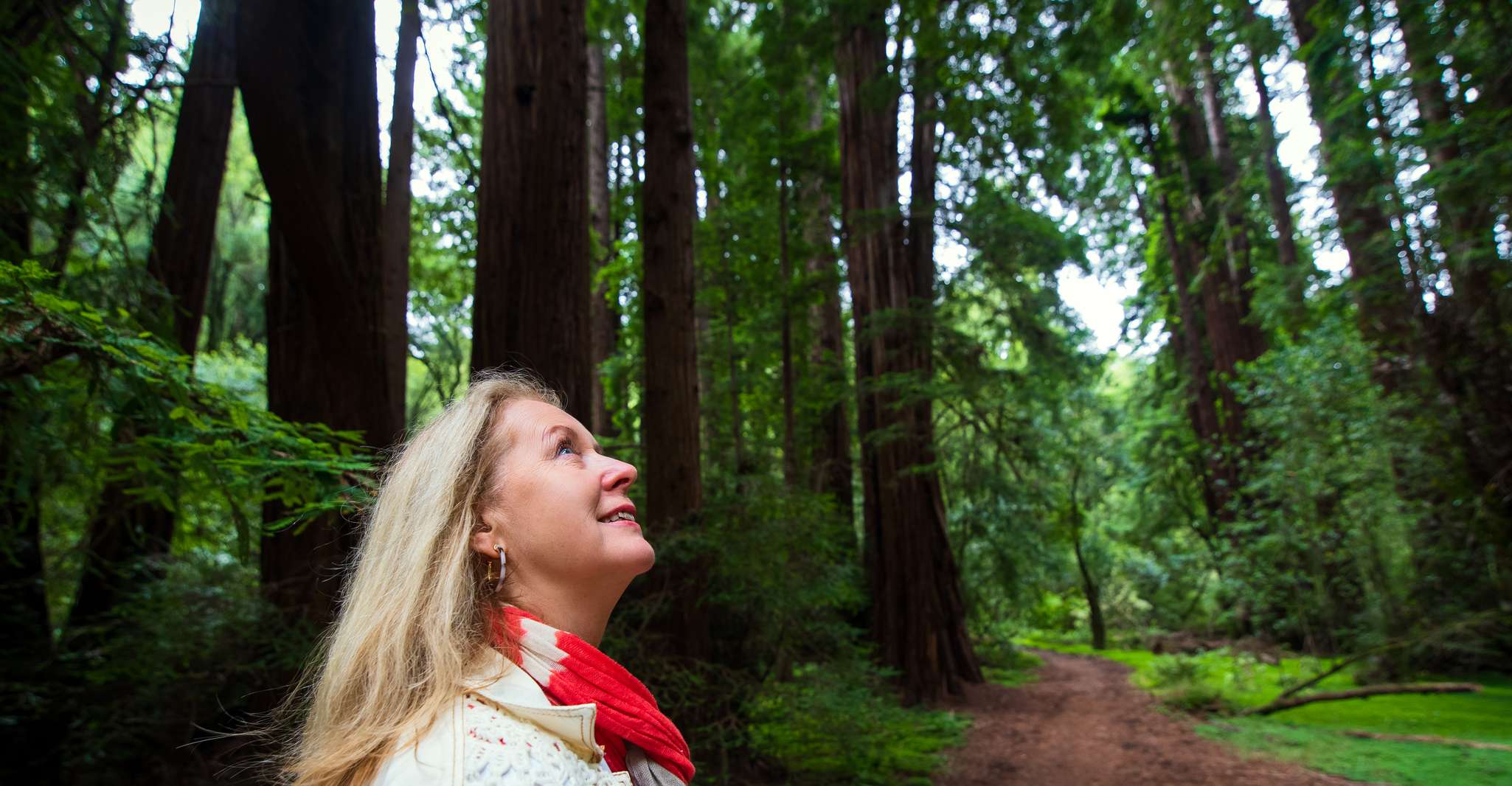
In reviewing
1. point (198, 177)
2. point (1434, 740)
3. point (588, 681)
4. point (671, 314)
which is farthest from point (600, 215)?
point (588, 681)

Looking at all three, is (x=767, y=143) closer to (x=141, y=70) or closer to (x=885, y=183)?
(x=885, y=183)

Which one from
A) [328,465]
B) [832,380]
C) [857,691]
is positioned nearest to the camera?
[328,465]

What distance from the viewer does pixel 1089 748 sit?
8180 mm

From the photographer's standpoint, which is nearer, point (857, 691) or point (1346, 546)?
point (857, 691)

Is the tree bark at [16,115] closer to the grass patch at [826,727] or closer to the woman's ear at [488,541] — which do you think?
the woman's ear at [488,541]

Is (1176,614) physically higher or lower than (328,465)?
lower

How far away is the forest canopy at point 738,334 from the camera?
137 inches

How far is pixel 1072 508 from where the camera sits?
15797 millimetres

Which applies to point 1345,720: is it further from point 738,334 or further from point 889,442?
point 738,334

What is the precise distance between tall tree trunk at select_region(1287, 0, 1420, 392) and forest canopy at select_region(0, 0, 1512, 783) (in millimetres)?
61

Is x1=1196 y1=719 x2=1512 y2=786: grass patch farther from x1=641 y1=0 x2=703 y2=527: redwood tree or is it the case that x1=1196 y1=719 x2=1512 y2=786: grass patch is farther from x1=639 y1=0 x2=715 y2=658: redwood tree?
x1=641 y1=0 x2=703 y2=527: redwood tree

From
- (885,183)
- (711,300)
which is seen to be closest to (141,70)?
(711,300)

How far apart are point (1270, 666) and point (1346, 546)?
2.47m

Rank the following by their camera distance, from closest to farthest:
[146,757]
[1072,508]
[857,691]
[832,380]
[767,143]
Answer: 1. [146,757]
2. [857,691]
3. [767,143]
4. [832,380]
5. [1072,508]
